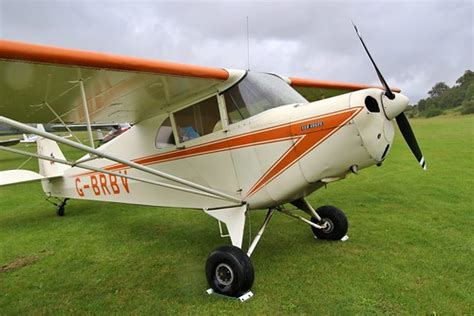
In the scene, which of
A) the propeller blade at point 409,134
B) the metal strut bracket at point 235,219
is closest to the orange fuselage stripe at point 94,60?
the metal strut bracket at point 235,219

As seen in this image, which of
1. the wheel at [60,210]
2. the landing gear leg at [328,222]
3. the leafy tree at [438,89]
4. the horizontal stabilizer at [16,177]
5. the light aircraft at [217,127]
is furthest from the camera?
the leafy tree at [438,89]

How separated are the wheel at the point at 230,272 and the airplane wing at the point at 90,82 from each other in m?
1.94

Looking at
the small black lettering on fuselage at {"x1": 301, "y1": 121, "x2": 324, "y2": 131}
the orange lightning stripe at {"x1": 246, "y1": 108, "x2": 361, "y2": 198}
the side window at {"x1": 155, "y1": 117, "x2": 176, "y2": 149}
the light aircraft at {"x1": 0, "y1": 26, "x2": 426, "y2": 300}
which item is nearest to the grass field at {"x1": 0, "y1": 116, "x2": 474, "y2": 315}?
the light aircraft at {"x1": 0, "y1": 26, "x2": 426, "y2": 300}

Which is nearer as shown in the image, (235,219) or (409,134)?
(409,134)

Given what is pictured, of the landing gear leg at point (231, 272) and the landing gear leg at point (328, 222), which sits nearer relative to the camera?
the landing gear leg at point (231, 272)

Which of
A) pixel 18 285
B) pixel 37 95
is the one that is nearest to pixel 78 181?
pixel 18 285

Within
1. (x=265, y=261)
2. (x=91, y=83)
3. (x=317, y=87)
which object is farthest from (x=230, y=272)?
(x=317, y=87)

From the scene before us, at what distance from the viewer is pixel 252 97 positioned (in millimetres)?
3936

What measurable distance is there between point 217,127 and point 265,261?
1.89 meters

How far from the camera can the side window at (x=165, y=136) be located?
4641 mm

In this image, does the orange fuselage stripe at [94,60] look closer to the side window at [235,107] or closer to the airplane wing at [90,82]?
the airplane wing at [90,82]

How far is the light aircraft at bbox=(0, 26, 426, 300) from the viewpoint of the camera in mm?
3254

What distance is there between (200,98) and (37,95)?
1826 millimetres

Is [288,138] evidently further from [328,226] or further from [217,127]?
[328,226]
